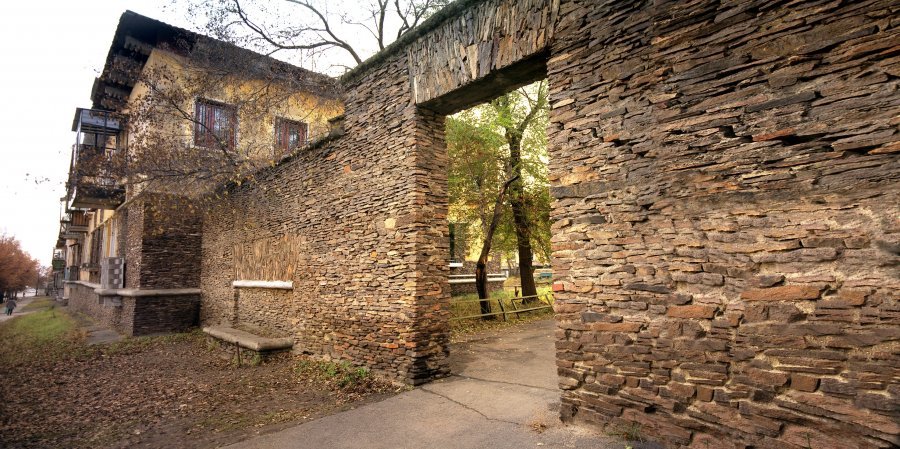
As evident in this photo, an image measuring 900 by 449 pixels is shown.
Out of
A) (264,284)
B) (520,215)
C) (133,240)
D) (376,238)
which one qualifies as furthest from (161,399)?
(520,215)

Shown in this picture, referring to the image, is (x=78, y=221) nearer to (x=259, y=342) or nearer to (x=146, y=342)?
(x=146, y=342)

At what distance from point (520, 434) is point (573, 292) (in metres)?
1.44

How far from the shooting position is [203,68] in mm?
11898

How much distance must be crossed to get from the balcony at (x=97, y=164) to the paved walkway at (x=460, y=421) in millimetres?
9843

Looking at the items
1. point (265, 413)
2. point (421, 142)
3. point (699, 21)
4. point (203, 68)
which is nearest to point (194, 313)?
point (203, 68)

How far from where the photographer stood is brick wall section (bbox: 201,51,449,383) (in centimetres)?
618

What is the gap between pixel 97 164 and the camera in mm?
11164

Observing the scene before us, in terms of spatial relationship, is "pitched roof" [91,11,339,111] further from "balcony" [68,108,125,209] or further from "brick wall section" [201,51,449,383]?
"brick wall section" [201,51,449,383]

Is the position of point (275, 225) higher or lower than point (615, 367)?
higher

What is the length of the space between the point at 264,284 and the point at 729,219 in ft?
30.3

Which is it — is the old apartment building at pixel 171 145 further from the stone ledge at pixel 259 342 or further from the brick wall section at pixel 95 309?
the stone ledge at pixel 259 342

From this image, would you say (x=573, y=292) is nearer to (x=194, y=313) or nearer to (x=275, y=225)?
(x=275, y=225)

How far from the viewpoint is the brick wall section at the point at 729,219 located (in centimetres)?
281

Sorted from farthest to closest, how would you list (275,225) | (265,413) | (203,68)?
(203,68) → (275,225) → (265,413)
